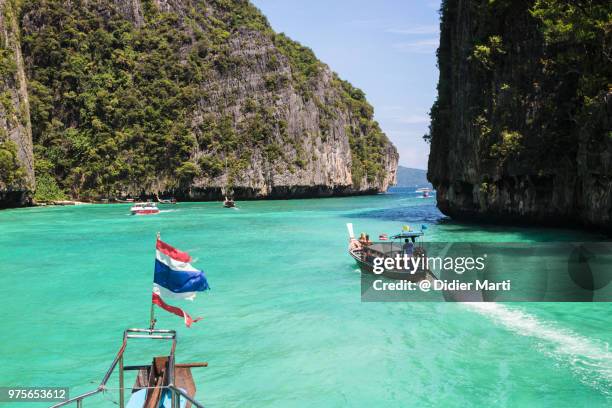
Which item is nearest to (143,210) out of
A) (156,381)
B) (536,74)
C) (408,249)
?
(536,74)

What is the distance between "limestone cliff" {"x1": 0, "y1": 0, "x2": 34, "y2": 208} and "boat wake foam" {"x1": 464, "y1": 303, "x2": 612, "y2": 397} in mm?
65602

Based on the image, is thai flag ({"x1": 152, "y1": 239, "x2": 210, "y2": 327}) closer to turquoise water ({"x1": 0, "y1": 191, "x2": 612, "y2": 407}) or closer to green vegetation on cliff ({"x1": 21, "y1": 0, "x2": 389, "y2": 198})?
turquoise water ({"x1": 0, "y1": 191, "x2": 612, "y2": 407})

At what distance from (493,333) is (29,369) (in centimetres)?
1218

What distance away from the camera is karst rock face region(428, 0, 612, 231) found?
2842cm

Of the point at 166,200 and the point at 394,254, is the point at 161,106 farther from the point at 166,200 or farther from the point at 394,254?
the point at 394,254

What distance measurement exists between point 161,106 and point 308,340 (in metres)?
87.5

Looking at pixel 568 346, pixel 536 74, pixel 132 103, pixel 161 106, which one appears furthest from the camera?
pixel 161 106

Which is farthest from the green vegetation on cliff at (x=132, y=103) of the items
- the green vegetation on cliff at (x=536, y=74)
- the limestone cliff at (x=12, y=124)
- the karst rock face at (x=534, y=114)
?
the green vegetation on cliff at (x=536, y=74)

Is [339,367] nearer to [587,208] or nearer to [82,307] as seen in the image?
[82,307]

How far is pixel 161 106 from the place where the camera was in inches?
3765

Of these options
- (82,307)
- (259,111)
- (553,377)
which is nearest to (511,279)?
(553,377)

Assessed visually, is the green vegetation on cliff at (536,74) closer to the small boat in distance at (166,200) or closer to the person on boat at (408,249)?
the person on boat at (408,249)

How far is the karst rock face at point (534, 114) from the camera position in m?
28.4

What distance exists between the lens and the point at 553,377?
1199 centimetres
